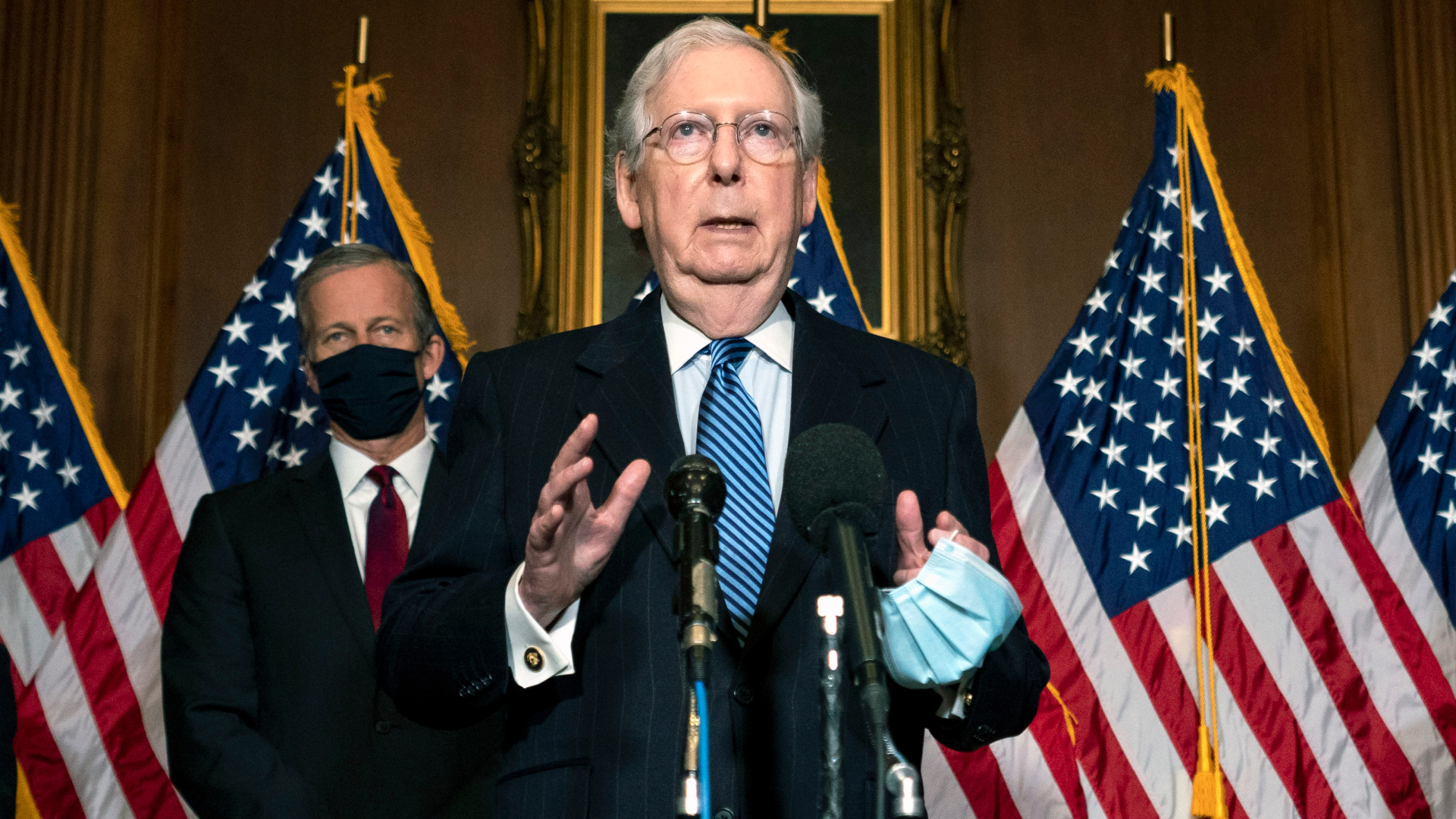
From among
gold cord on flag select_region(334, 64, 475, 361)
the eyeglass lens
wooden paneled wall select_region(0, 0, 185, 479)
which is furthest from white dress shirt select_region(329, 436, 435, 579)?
wooden paneled wall select_region(0, 0, 185, 479)

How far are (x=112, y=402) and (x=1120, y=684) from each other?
3.29 metres

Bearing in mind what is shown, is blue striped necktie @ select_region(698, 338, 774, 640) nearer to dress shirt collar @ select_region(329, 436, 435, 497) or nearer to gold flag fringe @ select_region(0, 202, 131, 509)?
dress shirt collar @ select_region(329, 436, 435, 497)

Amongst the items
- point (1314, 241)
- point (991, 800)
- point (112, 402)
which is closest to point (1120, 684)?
point (991, 800)

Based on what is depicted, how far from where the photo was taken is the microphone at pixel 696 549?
46.1 inches

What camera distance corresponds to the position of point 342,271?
331 cm

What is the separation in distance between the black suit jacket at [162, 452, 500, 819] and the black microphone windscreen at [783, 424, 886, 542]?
146 cm

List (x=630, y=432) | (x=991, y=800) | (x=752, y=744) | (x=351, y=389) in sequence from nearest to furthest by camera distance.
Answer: (x=752, y=744) < (x=630, y=432) < (x=351, y=389) < (x=991, y=800)

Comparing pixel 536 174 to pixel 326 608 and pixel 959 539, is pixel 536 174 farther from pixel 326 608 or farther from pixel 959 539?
pixel 959 539

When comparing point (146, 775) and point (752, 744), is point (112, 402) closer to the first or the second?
point (146, 775)

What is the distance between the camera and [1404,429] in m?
3.97

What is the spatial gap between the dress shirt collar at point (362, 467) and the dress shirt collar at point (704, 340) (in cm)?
129

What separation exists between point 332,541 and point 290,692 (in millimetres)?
333

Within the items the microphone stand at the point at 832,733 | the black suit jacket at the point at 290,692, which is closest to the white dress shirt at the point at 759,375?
the microphone stand at the point at 832,733

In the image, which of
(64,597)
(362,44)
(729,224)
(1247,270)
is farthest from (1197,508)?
(64,597)
